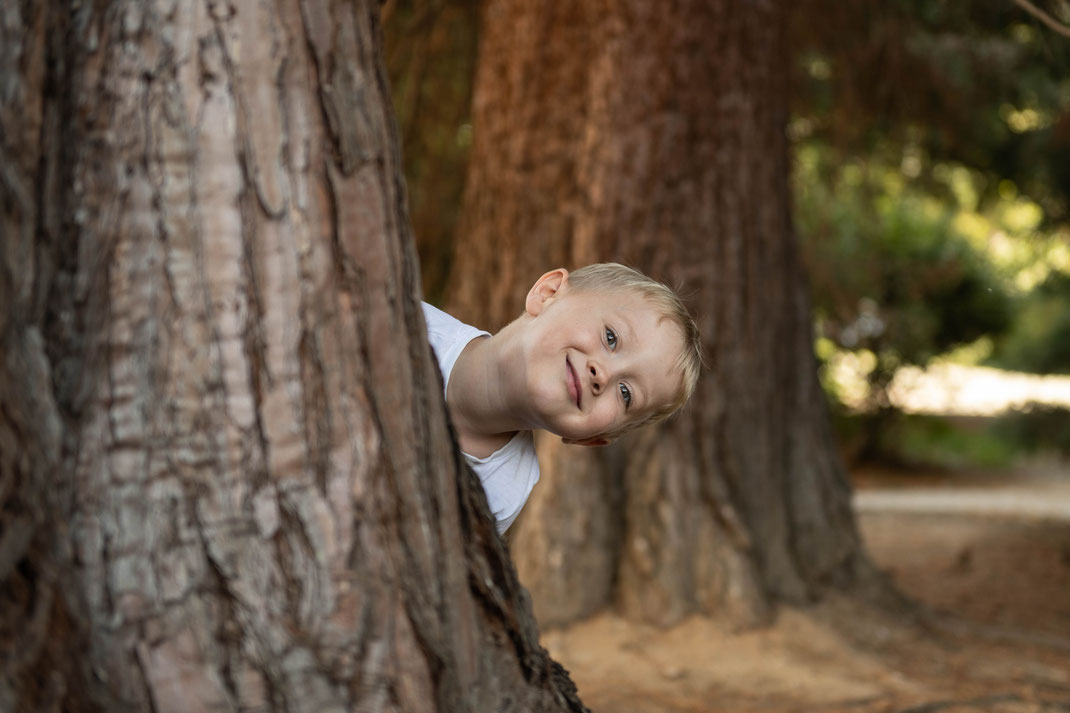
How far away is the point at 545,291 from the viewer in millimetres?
2150

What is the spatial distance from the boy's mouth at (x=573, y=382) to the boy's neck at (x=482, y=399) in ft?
0.45

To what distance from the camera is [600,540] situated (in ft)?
13.0

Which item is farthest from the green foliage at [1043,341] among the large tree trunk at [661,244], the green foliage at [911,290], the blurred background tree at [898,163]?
the large tree trunk at [661,244]

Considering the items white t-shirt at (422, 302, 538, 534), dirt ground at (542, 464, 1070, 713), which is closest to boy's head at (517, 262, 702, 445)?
white t-shirt at (422, 302, 538, 534)

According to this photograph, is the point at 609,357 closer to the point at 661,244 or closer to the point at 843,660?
the point at 661,244

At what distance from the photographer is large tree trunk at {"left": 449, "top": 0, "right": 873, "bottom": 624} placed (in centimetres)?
396

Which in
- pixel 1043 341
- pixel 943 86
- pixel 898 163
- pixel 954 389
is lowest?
pixel 954 389

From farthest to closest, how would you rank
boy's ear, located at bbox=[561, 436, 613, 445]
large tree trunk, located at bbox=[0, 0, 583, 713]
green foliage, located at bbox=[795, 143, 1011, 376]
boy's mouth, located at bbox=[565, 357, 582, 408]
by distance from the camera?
green foliage, located at bbox=[795, 143, 1011, 376] → boy's ear, located at bbox=[561, 436, 613, 445] → boy's mouth, located at bbox=[565, 357, 582, 408] → large tree trunk, located at bbox=[0, 0, 583, 713]

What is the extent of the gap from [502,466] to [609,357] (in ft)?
1.15

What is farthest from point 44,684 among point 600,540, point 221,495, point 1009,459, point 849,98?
point 1009,459

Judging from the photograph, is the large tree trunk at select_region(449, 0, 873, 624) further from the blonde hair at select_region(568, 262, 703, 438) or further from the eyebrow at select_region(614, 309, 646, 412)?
the eyebrow at select_region(614, 309, 646, 412)

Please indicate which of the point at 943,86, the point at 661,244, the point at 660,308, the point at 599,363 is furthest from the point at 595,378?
the point at 943,86

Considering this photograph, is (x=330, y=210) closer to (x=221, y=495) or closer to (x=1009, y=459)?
(x=221, y=495)

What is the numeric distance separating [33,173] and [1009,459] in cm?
1507
